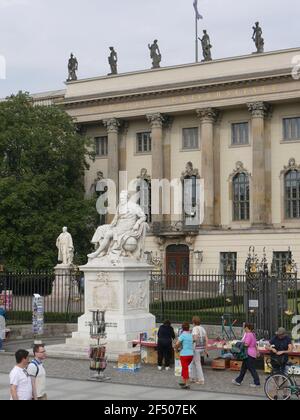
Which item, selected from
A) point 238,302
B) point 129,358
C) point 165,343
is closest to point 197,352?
point 165,343

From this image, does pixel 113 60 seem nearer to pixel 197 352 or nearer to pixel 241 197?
pixel 241 197

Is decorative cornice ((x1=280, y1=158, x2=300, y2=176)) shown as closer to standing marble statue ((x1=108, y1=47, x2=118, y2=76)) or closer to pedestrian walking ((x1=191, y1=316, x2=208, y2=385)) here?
standing marble statue ((x1=108, y1=47, x2=118, y2=76))

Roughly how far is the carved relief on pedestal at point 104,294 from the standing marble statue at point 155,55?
1557 inches

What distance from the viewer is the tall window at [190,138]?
58.7 meters

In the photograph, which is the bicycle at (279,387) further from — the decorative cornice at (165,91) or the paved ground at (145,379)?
the decorative cornice at (165,91)

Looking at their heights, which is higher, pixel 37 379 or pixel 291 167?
pixel 291 167

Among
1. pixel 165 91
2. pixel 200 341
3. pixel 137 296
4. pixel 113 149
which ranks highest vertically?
pixel 165 91

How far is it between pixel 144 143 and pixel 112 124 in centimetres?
296

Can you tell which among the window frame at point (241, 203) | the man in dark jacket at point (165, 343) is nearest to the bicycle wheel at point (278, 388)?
the man in dark jacket at point (165, 343)

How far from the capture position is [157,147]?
58844 millimetres

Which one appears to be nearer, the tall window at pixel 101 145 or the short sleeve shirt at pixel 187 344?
the short sleeve shirt at pixel 187 344

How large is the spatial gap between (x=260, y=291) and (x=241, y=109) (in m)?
35.9

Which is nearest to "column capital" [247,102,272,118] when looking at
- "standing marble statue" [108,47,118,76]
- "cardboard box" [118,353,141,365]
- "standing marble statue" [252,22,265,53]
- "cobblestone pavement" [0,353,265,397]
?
"standing marble statue" [252,22,265,53]

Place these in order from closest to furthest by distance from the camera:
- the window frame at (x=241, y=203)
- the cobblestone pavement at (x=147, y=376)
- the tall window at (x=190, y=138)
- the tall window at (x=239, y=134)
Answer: the cobblestone pavement at (x=147, y=376)
the window frame at (x=241, y=203)
the tall window at (x=239, y=134)
the tall window at (x=190, y=138)
